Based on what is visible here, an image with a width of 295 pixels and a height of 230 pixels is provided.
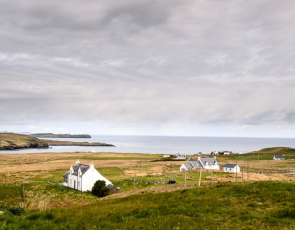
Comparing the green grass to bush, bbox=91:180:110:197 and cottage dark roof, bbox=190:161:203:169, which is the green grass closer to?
bush, bbox=91:180:110:197

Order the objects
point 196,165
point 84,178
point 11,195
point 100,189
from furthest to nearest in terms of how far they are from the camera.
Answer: point 196,165 < point 84,178 < point 100,189 < point 11,195

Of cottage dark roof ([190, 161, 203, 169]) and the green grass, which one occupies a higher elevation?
the green grass

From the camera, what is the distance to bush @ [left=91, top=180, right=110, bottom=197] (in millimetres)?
45281

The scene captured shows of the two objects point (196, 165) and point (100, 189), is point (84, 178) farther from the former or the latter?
point (196, 165)

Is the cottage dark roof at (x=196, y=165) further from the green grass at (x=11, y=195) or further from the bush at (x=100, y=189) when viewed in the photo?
the green grass at (x=11, y=195)

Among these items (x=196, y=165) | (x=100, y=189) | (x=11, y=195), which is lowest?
(x=196, y=165)

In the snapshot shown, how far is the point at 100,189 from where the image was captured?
4688cm

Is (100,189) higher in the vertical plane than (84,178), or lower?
lower

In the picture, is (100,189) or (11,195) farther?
(100,189)

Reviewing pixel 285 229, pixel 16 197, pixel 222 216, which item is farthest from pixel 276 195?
pixel 16 197

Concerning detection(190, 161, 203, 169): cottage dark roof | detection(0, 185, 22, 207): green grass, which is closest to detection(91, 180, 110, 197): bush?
detection(0, 185, 22, 207): green grass

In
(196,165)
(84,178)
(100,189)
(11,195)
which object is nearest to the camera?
(11,195)

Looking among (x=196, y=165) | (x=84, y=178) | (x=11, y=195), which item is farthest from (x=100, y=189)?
(x=196, y=165)

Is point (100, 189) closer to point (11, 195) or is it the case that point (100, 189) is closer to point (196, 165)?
point (11, 195)
